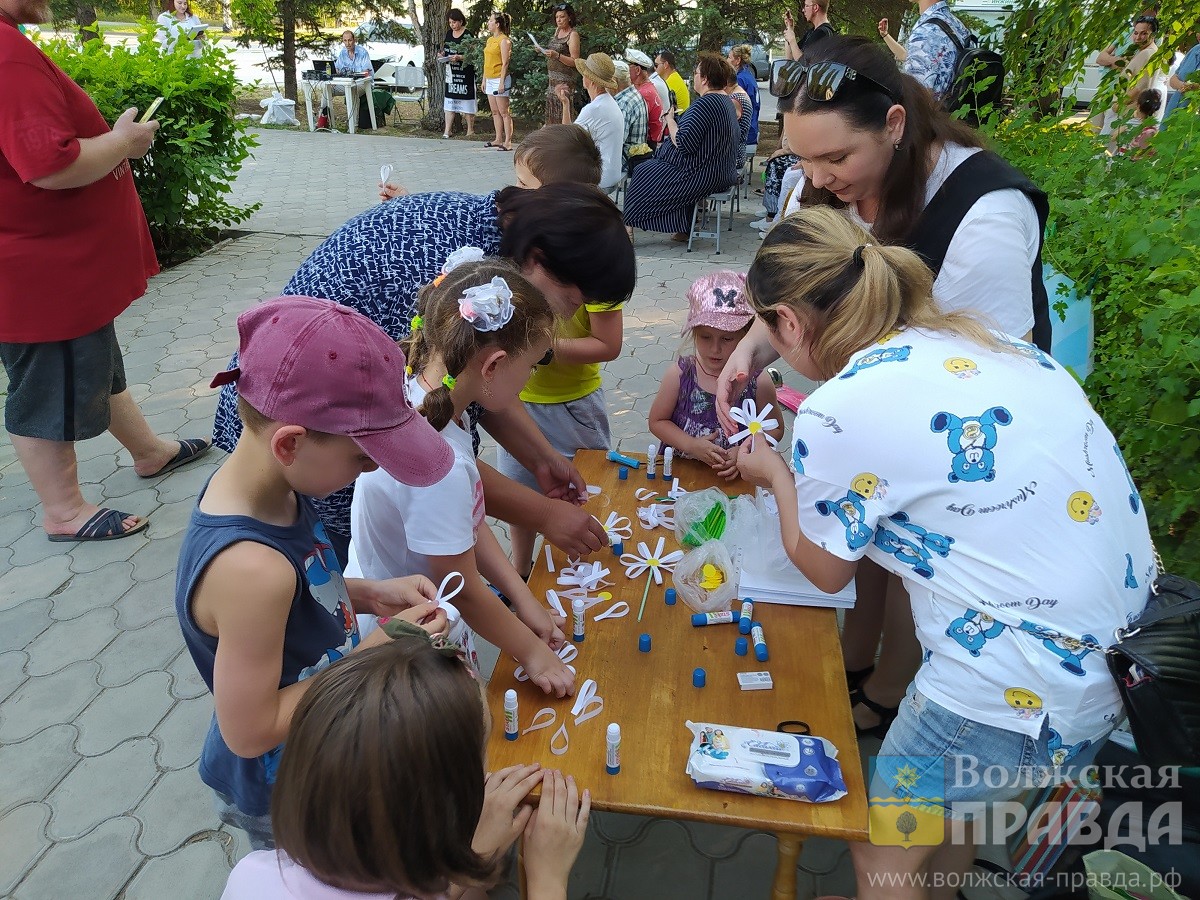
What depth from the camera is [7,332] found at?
3270 millimetres

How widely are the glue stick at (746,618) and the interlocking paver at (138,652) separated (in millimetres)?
2181

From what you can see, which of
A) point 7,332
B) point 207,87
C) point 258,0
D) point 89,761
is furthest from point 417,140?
point 89,761

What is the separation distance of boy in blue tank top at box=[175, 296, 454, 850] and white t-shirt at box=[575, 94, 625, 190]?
20.5 ft

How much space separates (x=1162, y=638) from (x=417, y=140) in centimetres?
1402

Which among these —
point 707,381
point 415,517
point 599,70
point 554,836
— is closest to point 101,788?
point 415,517

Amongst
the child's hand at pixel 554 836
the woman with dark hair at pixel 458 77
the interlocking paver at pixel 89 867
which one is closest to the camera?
the child's hand at pixel 554 836

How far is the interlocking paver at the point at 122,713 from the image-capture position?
2691 millimetres

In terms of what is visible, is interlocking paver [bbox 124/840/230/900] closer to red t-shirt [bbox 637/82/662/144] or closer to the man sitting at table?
red t-shirt [bbox 637/82/662/144]

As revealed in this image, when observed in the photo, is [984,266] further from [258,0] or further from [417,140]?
[258,0]

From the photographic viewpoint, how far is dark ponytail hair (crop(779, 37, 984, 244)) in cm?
206

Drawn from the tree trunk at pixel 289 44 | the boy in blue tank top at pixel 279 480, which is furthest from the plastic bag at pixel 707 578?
the tree trunk at pixel 289 44

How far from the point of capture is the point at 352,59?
14.9m

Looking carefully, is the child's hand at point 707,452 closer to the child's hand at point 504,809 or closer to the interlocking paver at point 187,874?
the child's hand at point 504,809

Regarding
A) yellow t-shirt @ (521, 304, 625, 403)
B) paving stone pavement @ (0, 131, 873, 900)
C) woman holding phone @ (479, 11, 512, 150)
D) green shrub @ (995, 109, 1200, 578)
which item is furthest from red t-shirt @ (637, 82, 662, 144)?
yellow t-shirt @ (521, 304, 625, 403)
